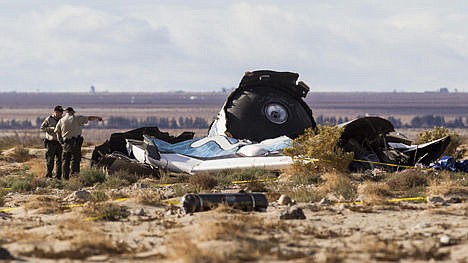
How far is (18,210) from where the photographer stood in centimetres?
1645

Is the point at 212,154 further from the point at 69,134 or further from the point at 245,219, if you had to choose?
the point at 245,219

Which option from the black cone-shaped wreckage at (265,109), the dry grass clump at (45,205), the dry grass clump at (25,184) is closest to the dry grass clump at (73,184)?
the dry grass clump at (25,184)

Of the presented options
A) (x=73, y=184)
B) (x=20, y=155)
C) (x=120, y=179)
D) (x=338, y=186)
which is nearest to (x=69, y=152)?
(x=120, y=179)

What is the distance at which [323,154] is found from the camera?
2091 centimetres

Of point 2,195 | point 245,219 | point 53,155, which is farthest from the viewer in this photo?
point 53,155

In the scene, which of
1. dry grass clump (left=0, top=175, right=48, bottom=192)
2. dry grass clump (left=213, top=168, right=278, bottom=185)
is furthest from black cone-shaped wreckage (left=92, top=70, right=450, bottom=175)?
dry grass clump (left=0, top=175, right=48, bottom=192)

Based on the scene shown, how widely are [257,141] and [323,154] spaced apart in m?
5.21

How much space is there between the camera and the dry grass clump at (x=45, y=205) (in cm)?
1586

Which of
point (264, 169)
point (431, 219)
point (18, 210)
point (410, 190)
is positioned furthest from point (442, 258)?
point (264, 169)

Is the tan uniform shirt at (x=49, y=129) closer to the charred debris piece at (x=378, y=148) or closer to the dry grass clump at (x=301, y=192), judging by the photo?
the dry grass clump at (x=301, y=192)

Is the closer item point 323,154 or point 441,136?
point 323,154

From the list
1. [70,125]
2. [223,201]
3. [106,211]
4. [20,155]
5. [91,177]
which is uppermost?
[70,125]

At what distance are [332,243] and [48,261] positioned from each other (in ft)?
11.5

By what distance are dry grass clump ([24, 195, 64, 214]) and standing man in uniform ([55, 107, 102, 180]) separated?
13.0ft
